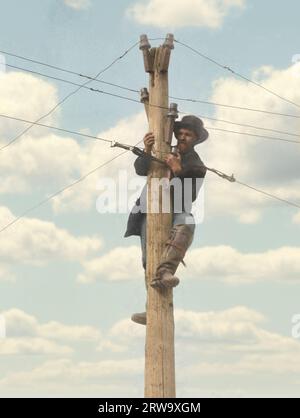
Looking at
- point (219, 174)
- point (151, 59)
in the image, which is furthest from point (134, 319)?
point (151, 59)

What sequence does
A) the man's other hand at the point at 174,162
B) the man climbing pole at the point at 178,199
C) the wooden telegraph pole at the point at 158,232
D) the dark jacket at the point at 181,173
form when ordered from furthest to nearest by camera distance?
1. the dark jacket at the point at 181,173
2. the man's other hand at the point at 174,162
3. the man climbing pole at the point at 178,199
4. the wooden telegraph pole at the point at 158,232

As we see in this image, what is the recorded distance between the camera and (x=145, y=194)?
1316 centimetres

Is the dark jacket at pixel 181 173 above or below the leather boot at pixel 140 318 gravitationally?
above

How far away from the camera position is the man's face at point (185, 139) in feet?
43.9

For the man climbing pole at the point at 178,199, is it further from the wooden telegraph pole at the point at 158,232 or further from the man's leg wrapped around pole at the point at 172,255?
the wooden telegraph pole at the point at 158,232

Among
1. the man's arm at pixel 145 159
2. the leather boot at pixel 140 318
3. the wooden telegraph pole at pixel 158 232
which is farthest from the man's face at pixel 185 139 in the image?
the leather boot at pixel 140 318

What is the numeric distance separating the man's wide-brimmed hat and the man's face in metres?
0.06

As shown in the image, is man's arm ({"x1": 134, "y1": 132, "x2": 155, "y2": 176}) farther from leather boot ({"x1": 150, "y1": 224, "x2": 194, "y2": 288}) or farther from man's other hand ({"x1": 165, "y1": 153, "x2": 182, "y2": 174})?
leather boot ({"x1": 150, "y1": 224, "x2": 194, "y2": 288})

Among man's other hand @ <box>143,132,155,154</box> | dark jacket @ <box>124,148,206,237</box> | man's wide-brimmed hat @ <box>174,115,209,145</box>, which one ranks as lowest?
dark jacket @ <box>124,148,206,237</box>

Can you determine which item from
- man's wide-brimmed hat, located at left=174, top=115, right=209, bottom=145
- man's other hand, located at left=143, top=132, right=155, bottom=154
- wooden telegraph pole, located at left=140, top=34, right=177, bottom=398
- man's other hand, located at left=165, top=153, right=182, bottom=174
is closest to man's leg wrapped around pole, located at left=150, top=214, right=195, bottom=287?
wooden telegraph pole, located at left=140, top=34, right=177, bottom=398

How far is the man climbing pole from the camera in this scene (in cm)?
1255

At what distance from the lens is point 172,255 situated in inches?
494
